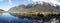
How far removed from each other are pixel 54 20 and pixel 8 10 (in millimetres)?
949

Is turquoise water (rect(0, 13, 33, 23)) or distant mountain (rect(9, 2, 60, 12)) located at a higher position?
distant mountain (rect(9, 2, 60, 12))

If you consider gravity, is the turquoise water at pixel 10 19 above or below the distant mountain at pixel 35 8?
below

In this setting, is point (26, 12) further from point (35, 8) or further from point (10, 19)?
point (10, 19)

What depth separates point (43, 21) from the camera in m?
2.59

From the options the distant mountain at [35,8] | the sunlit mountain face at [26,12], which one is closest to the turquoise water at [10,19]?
the sunlit mountain face at [26,12]

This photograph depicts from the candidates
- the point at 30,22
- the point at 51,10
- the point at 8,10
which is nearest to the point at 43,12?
the point at 51,10

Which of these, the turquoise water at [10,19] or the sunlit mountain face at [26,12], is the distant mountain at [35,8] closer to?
the sunlit mountain face at [26,12]

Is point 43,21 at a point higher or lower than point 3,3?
lower

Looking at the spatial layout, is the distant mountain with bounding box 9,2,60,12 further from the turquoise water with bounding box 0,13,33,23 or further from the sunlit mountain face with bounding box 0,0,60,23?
the turquoise water with bounding box 0,13,33,23

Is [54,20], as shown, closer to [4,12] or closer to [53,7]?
[53,7]

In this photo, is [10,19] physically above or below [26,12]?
below

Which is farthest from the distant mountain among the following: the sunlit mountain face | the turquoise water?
the turquoise water

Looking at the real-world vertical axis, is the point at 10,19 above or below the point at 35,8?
below

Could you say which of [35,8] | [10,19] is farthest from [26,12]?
[10,19]
